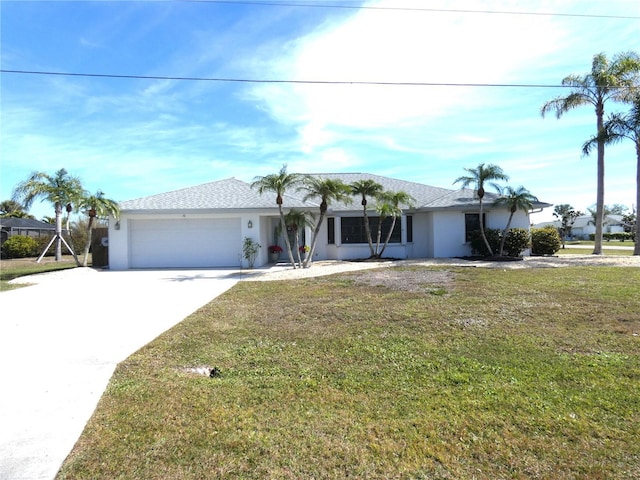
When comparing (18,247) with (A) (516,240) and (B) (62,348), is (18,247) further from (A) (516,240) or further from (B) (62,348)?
(A) (516,240)

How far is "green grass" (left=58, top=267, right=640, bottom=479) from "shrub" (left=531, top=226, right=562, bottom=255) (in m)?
15.3

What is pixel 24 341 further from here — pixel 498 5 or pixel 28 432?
pixel 498 5

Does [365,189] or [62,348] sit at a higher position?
[365,189]

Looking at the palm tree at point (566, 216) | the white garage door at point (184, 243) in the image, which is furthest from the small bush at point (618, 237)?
the white garage door at point (184, 243)

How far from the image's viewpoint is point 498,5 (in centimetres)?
954

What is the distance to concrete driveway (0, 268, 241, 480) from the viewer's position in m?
3.06

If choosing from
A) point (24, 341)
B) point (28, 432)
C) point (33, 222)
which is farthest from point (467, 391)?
point (33, 222)

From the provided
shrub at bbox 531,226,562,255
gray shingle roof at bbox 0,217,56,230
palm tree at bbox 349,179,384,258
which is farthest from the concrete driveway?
gray shingle roof at bbox 0,217,56,230

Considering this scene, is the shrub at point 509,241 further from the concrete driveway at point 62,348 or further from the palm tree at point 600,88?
the concrete driveway at point 62,348

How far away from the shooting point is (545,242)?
20.9 metres

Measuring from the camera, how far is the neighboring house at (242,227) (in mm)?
17547

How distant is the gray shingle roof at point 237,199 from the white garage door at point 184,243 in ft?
2.76

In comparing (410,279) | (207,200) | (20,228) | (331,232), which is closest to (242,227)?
(207,200)

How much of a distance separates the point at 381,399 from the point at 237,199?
53.4ft
